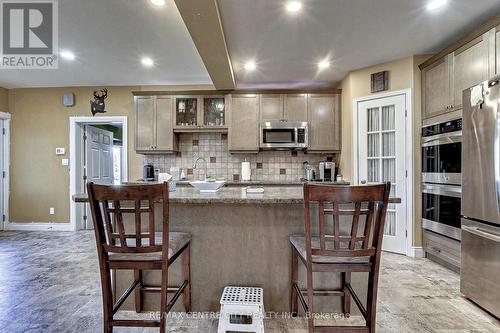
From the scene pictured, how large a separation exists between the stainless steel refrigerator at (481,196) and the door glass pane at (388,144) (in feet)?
4.44

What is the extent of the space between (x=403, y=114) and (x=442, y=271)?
76.0 inches

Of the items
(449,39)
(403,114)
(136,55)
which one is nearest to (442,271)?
(403,114)

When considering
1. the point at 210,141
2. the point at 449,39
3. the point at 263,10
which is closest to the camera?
the point at 263,10

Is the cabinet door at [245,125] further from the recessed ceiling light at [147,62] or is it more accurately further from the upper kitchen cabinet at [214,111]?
the recessed ceiling light at [147,62]

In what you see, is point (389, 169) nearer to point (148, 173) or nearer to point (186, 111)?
point (186, 111)

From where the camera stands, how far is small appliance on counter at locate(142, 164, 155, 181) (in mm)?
4539

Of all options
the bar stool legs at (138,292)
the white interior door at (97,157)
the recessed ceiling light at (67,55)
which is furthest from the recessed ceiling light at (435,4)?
the white interior door at (97,157)

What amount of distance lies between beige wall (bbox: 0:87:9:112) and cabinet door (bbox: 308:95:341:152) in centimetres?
544

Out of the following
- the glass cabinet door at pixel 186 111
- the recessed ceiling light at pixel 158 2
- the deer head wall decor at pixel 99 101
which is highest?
the recessed ceiling light at pixel 158 2

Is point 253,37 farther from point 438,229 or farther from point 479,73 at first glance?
point 438,229

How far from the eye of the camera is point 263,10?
2416mm

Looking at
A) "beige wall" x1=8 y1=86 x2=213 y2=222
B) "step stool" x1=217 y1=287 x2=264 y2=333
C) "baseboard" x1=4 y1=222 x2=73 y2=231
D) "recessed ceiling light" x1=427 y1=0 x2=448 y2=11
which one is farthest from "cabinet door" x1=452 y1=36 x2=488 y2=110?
"baseboard" x1=4 y1=222 x2=73 y2=231

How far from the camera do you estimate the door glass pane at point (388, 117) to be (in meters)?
3.63

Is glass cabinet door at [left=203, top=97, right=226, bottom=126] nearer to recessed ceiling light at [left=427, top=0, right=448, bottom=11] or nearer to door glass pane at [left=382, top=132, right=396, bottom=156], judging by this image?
door glass pane at [left=382, top=132, right=396, bottom=156]
